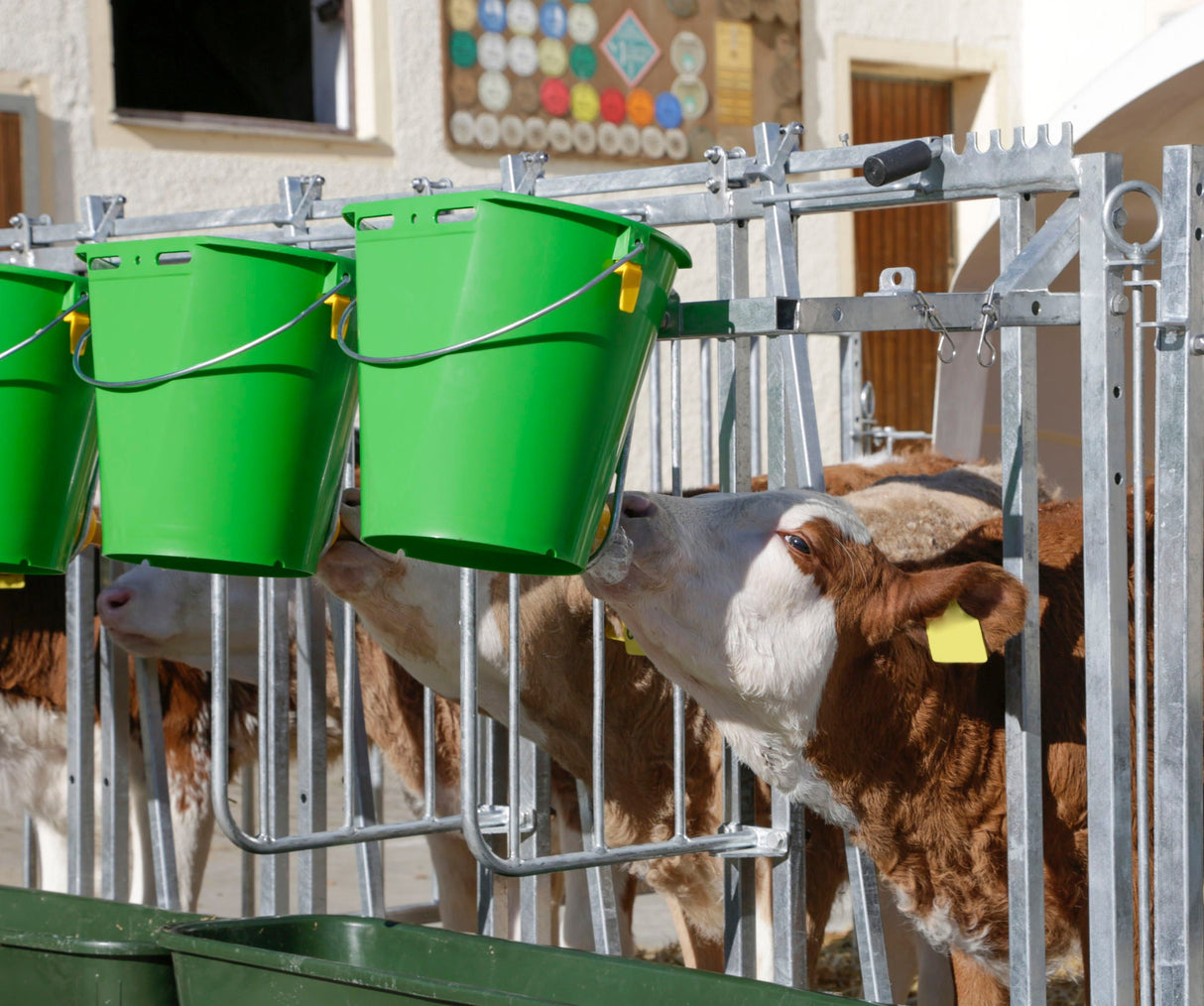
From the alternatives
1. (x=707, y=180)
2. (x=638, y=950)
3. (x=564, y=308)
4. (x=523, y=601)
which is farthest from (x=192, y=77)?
(x=564, y=308)

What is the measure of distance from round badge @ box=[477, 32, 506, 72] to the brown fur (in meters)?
6.37

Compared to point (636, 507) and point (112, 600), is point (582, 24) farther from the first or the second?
point (636, 507)

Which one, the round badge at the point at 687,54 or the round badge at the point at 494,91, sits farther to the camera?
the round badge at the point at 687,54

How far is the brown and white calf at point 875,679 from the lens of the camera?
277 centimetres

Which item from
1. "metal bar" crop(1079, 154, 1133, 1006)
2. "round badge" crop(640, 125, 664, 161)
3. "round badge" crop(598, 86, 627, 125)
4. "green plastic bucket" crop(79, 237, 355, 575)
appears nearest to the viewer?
"metal bar" crop(1079, 154, 1133, 1006)

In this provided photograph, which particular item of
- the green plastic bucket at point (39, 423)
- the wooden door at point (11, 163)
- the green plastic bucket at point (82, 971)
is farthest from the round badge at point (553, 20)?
the green plastic bucket at point (82, 971)

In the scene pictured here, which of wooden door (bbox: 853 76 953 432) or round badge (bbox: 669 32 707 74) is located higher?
round badge (bbox: 669 32 707 74)

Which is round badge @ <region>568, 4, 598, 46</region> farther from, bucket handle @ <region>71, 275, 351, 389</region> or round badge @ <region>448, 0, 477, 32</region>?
bucket handle @ <region>71, 275, 351, 389</region>

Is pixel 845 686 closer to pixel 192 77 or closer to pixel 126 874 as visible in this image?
pixel 126 874

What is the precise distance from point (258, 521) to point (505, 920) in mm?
1340

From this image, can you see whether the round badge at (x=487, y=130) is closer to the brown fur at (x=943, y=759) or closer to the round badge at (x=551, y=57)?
the round badge at (x=551, y=57)

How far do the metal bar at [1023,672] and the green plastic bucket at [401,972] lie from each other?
43 cm

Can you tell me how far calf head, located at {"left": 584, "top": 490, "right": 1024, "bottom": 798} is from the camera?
2725mm

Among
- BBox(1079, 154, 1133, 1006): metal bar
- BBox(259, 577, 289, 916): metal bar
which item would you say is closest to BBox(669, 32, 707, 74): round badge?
BBox(259, 577, 289, 916): metal bar
